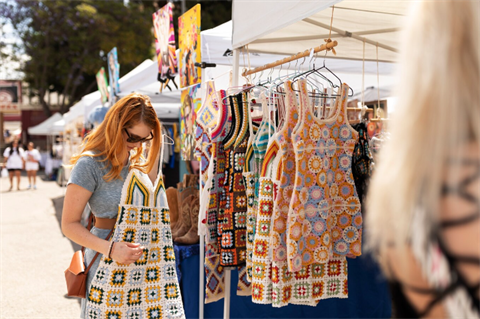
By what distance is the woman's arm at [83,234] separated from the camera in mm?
2129

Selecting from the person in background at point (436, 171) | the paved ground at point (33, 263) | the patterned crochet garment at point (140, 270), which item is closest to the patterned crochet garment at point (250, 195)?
the patterned crochet garment at point (140, 270)

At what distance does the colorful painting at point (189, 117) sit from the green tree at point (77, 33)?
20.3 metres

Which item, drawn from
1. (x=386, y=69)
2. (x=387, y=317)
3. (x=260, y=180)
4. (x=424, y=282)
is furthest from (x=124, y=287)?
(x=386, y=69)

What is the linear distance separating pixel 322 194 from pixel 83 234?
4.10 feet

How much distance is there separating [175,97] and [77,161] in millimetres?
6060

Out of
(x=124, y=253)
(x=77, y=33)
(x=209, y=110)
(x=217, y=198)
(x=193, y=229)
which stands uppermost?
(x=77, y=33)

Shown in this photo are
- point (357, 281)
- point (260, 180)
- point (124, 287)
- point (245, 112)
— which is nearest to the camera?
point (124, 287)

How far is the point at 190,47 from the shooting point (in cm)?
415

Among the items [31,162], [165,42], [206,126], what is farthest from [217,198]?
[31,162]

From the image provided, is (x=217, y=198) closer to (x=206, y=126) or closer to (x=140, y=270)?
(x=206, y=126)

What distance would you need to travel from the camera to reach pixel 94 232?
89.5 inches

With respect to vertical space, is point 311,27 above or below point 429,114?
above

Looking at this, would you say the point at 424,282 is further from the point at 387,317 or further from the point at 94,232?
the point at 387,317

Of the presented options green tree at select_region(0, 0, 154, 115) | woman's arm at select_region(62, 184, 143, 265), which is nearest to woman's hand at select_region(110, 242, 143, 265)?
woman's arm at select_region(62, 184, 143, 265)
